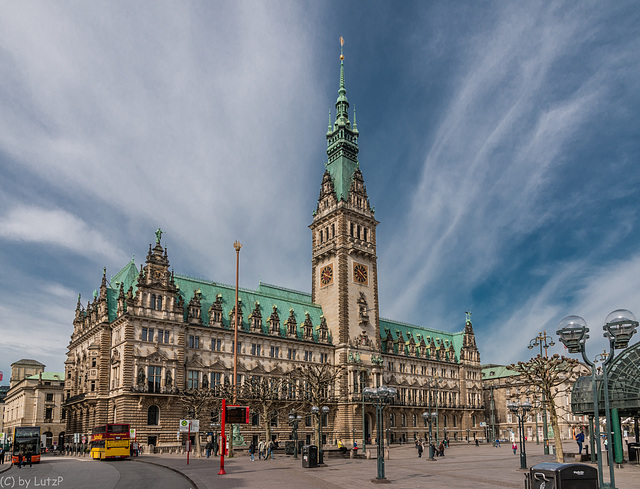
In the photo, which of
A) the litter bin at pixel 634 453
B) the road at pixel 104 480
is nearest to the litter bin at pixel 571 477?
the road at pixel 104 480

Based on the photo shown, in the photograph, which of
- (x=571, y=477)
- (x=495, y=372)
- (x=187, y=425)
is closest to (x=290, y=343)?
(x=187, y=425)

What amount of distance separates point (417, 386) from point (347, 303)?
91.1 feet

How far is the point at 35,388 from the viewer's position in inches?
4628

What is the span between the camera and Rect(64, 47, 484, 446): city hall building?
74.2 meters

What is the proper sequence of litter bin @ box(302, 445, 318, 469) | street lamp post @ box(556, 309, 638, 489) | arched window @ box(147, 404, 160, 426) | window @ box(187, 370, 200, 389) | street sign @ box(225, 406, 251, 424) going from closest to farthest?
street lamp post @ box(556, 309, 638, 489)
street sign @ box(225, 406, 251, 424)
litter bin @ box(302, 445, 318, 469)
arched window @ box(147, 404, 160, 426)
window @ box(187, 370, 200, 389)

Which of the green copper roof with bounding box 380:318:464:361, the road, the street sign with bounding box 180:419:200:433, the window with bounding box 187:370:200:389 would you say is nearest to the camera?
the road

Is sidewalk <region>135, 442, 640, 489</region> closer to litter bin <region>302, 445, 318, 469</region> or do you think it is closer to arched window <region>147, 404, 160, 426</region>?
litter bin <region>302, 445, 318, 469</region>

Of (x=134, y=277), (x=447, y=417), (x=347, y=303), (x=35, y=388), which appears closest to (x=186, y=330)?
(x=134, y=277)

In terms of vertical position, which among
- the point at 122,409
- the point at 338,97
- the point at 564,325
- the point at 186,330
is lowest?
the point at 122,409

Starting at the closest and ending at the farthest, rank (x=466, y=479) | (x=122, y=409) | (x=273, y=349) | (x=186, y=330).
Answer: (x=466, y=479)
(x=122, y=409)
(x=186, y=330)
(x=273, y=349)

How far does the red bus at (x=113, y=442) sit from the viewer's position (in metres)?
55.5

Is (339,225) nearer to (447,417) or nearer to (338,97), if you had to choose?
(338,97)

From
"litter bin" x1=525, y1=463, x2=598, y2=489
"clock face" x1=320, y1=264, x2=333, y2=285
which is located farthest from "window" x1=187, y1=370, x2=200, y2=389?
"litter bin" x1=525, y1=463, x2=598, y2=489

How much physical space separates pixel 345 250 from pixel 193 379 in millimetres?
36885
